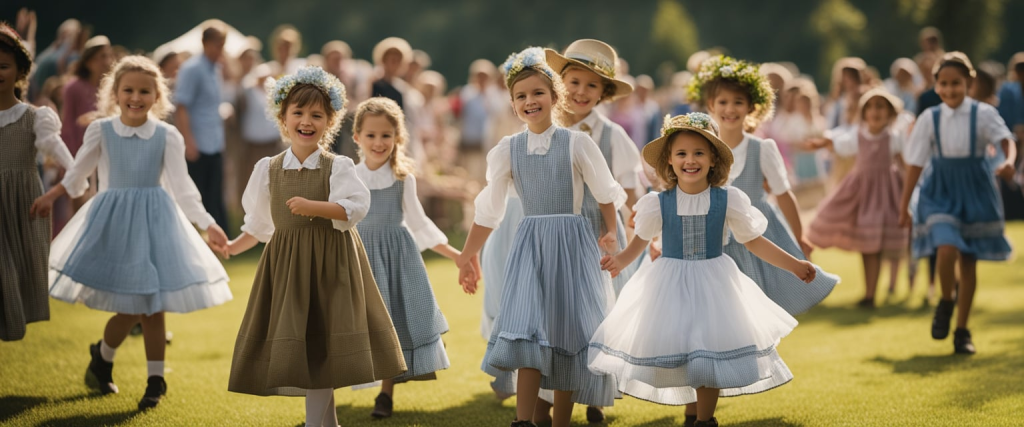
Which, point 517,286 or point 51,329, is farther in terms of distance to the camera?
point 51,329

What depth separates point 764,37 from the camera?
46.4 meters

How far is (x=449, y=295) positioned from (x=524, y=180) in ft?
16.3

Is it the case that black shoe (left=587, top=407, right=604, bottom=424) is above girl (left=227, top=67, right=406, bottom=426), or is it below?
below

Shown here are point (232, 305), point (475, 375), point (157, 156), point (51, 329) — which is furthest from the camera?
point (232, 305)

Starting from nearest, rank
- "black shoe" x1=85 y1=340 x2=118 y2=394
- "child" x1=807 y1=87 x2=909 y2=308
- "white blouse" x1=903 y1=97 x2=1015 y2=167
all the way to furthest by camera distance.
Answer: "black shoe" x1=85 y1=340 x2=118 y2=394 → "white blouse" x1=903 y1=97 x2=1015 y2=167 → "child" x1=807 y1=87 x2=909 y2=308

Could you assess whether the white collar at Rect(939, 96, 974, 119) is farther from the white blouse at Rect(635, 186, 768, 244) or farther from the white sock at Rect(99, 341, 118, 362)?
the white sock at Rect(99, 341, 118, 362)

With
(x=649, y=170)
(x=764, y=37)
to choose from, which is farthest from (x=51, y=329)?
(x=764, y=37)

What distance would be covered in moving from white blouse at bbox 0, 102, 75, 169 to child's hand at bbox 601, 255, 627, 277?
3034 mm

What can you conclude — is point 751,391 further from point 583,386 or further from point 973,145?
point 973,145

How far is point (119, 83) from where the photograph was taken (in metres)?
5.68

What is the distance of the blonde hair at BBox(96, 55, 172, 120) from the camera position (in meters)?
5.67

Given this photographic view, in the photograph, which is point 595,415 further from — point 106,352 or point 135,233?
point 106,352

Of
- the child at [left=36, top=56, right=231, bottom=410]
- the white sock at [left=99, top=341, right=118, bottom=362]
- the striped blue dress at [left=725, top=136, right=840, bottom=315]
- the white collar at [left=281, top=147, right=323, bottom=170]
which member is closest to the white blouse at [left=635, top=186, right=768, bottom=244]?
the striped blue dress at [left=725, top=136, right=840, bottom=315]

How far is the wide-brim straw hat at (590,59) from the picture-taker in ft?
18.4
